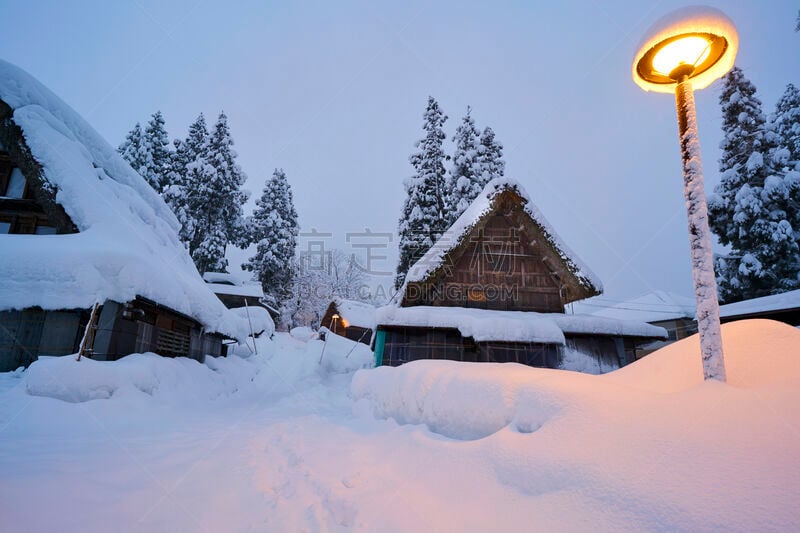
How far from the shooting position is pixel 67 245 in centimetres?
796

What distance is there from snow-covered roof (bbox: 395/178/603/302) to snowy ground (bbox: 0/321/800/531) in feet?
18.3

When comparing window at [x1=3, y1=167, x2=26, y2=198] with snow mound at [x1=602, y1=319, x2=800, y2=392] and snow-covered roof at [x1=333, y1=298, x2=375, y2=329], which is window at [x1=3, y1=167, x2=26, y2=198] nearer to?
snow mound at [x1=602, y1=319, x2=800, y2=392]

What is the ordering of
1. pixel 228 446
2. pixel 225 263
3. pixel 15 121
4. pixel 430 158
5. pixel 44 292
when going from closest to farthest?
1. pixel 228 446
2. pixel 44 292
3. pixel 15 121
4. pixel 430 158
5. pixel 225 263

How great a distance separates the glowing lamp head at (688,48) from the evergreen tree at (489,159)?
17.8 meters

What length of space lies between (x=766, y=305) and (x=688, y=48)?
18.4m

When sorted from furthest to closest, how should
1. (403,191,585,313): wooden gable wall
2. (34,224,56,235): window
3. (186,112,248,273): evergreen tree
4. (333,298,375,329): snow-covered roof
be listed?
(186,112,248,273): evergreen tree → (333,298,375,329): snow-covered roof → (403,191,585,313): wooden gable wall → (34,224,56,235): window

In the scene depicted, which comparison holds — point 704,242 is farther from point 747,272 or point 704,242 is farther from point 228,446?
point 747,272

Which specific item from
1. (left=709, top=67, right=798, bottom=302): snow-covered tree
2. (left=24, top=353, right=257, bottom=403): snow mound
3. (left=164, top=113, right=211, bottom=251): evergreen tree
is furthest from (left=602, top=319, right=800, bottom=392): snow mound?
(left=164, top=113, right=211, bottom=251): evergreen tree

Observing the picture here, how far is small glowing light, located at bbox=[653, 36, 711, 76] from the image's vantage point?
9.02 ft

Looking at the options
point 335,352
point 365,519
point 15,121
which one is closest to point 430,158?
point 335,352

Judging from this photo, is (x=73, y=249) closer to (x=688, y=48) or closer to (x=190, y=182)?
(x=688, y=48)

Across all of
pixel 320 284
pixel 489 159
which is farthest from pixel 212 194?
pixel 489 159

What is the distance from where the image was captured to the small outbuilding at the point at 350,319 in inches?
975

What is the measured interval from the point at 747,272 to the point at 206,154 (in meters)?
38.0
